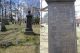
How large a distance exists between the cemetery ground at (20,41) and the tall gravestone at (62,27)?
2.48 ft

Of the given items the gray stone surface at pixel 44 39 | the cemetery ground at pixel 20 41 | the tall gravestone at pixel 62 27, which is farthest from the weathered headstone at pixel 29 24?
the tall gravestone at pixel 62 27

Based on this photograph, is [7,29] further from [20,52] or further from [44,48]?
[44,48]

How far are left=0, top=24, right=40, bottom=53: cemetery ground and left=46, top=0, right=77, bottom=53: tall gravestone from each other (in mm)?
756

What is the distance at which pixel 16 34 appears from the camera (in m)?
4.38

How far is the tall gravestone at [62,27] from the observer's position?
11.7ft

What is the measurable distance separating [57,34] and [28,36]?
0.96 metres

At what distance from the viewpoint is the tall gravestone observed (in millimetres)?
3578

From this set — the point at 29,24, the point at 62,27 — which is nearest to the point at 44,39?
the point at 29,24

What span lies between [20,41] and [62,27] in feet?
3.94

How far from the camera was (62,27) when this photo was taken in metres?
3.60

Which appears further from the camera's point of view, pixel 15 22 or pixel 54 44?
pixel 15 22

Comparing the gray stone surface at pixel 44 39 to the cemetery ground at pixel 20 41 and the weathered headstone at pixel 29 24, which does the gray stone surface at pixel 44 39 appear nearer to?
the cemetery ground at pixel 20 41

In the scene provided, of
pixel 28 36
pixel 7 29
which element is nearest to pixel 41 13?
pixel 28 36

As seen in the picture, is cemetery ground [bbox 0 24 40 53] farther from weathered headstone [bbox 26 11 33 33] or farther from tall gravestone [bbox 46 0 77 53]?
tall gravestone [bbox 46 0 77 53]
